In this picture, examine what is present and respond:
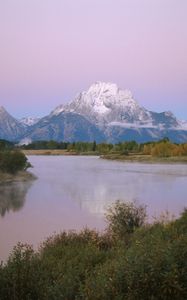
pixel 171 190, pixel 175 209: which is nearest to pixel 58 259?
pixel 175 209

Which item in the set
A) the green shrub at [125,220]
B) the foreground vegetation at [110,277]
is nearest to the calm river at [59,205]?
the green shrub at [125,220]

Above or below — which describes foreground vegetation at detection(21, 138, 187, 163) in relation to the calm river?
above

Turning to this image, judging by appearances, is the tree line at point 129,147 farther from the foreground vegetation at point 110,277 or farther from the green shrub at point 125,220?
the foreground vegetation at point 110,277

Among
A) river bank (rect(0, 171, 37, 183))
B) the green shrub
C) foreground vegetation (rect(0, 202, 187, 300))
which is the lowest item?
river bank (rect(0, 171, 37, 183))

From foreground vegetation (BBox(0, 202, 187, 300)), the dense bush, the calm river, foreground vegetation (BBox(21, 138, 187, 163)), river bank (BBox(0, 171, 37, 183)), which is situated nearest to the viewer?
foreground vegetation (BBox(0, 202, 187, 300))

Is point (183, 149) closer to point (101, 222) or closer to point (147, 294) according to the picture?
point (101, 222)

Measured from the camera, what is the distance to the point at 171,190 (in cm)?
4109

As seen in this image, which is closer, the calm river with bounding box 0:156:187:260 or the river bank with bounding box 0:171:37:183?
the calm river with bounding box 0:156:187:260

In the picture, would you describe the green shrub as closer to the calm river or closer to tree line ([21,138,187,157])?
the calm river

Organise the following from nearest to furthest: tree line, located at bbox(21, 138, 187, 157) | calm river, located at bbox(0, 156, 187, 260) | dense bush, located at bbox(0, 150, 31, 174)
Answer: calm river, located at bbox(0, 156, 187, 260) → dense bush, located at bbox(0, 150, 31, 174) → tree line, located at bbox(21, 138, 187, 157)

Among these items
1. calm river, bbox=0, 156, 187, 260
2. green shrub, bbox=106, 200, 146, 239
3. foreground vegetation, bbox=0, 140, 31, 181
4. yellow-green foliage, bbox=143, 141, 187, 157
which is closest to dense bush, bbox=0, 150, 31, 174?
foreground vegetation, bbox=0, 140, 31, 181

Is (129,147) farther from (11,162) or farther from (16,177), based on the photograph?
(11,162)

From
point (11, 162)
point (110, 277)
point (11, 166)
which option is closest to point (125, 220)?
point (110, 277)

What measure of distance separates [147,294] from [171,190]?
118ft
